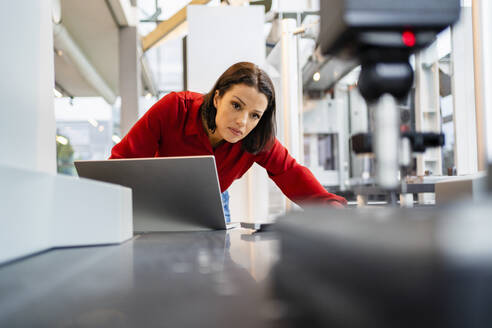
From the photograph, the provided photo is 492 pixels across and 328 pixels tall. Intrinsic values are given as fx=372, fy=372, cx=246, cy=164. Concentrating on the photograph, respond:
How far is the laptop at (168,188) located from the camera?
1016 millimetres

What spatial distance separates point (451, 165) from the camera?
9.59ft

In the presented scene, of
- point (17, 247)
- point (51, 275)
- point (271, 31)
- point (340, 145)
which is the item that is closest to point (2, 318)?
A: point (51, 275)

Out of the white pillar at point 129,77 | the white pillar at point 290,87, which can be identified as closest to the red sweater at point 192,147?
the white pillar at point 290,87

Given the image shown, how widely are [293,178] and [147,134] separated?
0.67 m

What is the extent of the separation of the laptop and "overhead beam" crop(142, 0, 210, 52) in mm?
4124

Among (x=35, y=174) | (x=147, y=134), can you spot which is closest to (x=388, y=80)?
(x=35, y=174)

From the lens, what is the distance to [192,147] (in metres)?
1.74

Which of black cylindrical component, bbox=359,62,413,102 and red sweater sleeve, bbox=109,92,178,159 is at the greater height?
red sweater sleeve, bbox=109,92,178,159

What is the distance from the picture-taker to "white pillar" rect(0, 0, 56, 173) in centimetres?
65

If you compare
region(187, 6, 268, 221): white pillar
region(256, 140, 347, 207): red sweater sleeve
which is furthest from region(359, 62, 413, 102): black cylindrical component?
region(187, 6, 268, 221): white pillar

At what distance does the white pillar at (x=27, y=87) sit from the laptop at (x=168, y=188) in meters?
0.23

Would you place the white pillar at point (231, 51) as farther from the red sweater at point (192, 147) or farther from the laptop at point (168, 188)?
the laptop at point (168, 188)

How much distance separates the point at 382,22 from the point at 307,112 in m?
5.13

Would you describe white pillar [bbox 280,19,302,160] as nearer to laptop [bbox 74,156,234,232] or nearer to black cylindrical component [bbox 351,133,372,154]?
laptop [bbox 74,156,234,232]
